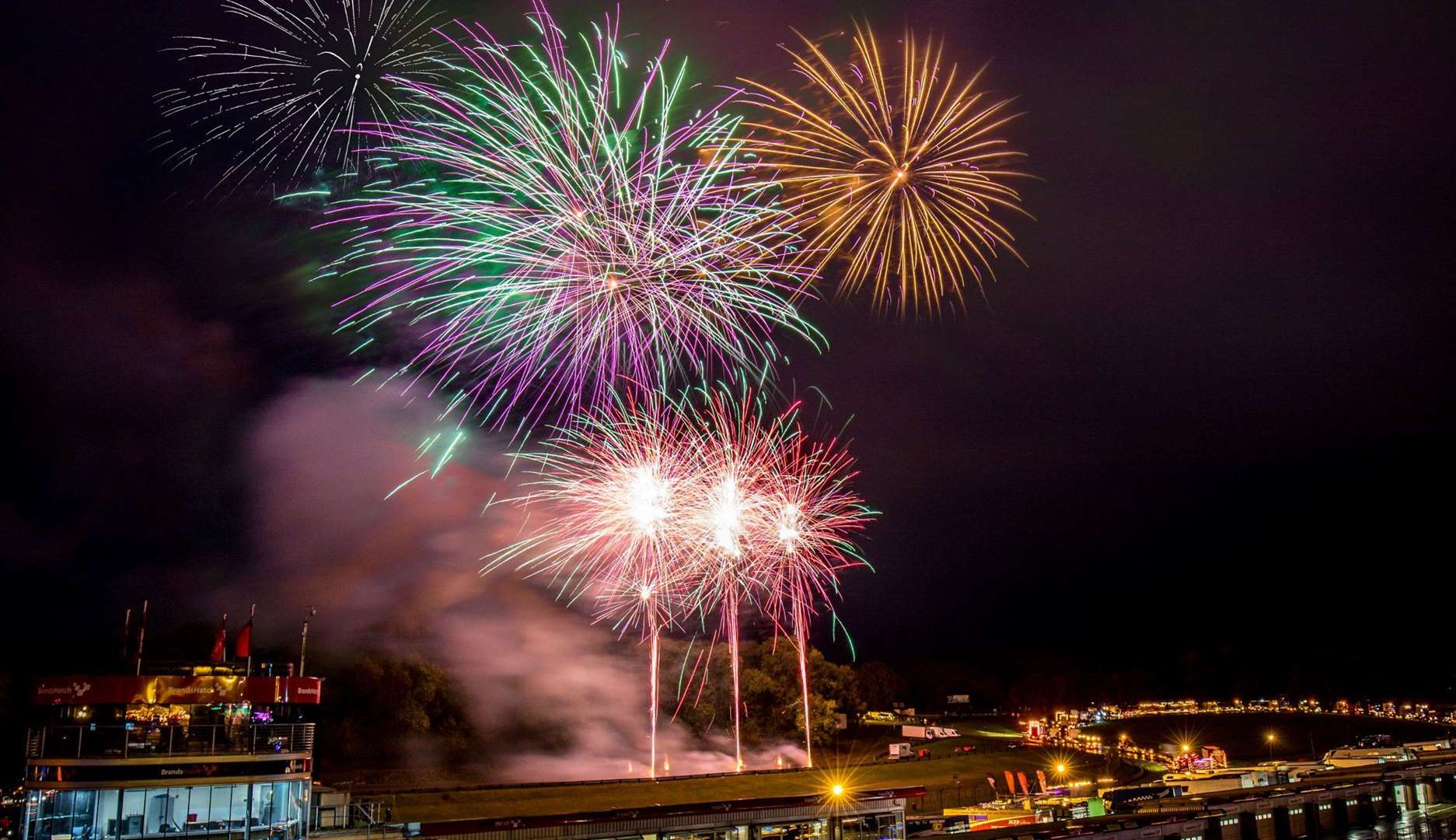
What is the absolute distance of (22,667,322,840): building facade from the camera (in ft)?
96.1

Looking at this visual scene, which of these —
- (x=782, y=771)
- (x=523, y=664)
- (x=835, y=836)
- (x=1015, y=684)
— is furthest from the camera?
(x=1015, y=684)

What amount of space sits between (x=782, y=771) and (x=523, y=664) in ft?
75.0

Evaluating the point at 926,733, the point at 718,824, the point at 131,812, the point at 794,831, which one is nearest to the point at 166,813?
the point at 131,812

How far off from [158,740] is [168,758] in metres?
0.80

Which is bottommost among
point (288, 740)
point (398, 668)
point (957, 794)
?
point (957, 794)

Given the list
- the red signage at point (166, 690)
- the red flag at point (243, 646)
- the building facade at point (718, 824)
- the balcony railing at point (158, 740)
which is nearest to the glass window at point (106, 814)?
the balcony railing at point (158, 740)

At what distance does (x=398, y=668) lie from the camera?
62.9m

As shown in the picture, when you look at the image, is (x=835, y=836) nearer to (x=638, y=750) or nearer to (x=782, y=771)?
(x=782, y=771)

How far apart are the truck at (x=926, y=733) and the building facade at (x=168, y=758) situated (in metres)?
56.0

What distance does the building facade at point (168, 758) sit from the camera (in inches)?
1153

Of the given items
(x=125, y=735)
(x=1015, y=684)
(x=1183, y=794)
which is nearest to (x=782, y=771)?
(x=1183, y=794)

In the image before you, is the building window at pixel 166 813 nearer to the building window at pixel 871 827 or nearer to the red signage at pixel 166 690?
the red signage at pixel 166 690

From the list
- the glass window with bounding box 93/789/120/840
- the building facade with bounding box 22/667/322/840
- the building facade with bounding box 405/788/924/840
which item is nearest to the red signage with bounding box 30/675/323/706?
the building facade with bounding box 22/667/322/840

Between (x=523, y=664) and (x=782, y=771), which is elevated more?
(x=523, y=664)
